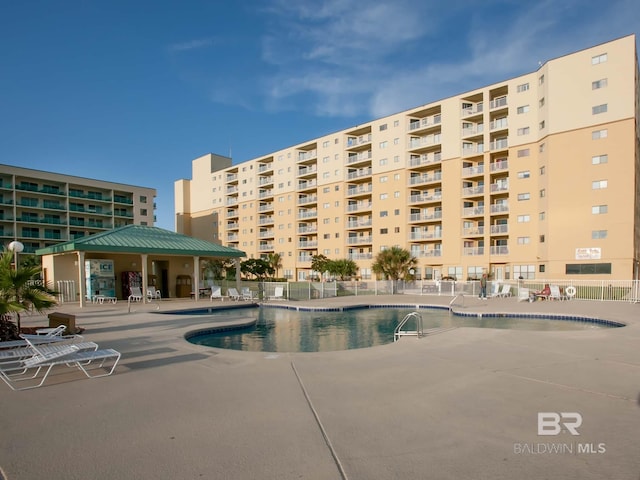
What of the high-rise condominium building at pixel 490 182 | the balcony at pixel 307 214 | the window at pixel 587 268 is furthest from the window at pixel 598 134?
the balcony at pixel 307 214

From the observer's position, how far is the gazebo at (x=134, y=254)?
19.9 metres

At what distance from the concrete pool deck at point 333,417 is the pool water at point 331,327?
10.9 ft

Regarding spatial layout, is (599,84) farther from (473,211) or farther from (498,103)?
(473,211)

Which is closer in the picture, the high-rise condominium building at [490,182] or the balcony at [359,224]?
the high-rise condominium building at [490,182]

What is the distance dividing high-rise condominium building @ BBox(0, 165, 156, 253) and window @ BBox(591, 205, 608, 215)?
64278mm

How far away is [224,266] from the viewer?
4644 cm

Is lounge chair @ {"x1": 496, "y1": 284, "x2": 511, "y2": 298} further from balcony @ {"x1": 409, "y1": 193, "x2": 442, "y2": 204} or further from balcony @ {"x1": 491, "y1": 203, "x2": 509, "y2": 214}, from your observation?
balcony @ {"x1": 409, "y1": 193, "x2": 442, "y2": 204}

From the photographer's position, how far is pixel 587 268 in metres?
30.6

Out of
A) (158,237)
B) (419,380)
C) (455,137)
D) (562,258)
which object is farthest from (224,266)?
(419,380)

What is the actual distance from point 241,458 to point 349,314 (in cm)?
1513

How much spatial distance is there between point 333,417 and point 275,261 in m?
50.7

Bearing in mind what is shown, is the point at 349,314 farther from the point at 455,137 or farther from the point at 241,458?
the point at 455,137

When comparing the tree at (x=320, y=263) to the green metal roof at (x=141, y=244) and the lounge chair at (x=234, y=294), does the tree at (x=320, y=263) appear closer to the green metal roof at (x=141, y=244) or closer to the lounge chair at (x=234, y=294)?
the green metal roof at (x=141, y=244)

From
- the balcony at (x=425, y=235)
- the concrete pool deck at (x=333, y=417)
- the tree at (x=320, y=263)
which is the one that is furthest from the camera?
the tree at (x=320, y=263)
